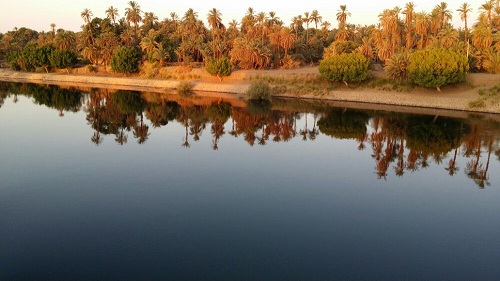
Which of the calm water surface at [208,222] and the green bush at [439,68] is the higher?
the green bush at [439,68]

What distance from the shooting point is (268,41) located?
298 feet

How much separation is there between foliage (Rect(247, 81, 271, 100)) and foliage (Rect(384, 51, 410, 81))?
57.3 feet

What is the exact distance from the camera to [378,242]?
17.8m

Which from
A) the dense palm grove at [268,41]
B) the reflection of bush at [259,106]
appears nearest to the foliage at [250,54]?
the dense palm grove at [268,41]

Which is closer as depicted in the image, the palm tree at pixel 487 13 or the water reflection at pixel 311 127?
the water reflection at pixel 311 127

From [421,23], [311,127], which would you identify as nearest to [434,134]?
[311,127]

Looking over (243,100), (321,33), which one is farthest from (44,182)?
(321,33)

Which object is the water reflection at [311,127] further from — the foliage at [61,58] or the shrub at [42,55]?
the shrub at [42,55]

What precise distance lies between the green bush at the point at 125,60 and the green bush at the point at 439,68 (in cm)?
5437

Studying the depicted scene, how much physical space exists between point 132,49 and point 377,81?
48956 millimetres

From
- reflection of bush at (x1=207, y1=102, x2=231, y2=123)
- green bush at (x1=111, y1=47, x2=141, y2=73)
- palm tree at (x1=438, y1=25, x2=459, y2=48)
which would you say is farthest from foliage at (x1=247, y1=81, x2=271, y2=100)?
green bush at (x1=111, y1=47, x2=141, y2=73)

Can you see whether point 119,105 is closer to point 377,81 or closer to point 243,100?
point 243,100

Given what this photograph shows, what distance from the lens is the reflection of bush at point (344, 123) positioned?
40925 mm

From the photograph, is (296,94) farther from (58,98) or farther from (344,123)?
(58,98)
